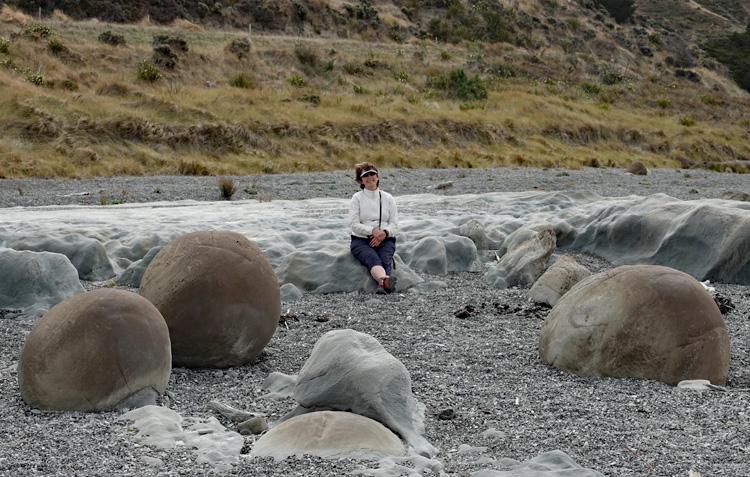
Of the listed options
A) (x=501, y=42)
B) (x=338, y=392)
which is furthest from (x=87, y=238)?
(x=501, y=42)

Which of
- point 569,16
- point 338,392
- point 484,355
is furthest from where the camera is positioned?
point 569,16

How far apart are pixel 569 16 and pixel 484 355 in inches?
2689

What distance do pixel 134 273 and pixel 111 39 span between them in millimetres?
27455

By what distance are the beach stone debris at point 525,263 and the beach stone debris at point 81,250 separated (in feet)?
15.8

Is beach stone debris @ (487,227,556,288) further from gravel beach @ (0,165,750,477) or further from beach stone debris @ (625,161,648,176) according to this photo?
beach stone debris @ (625,161,648,176)

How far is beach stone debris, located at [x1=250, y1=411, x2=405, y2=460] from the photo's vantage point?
5688 millimetres

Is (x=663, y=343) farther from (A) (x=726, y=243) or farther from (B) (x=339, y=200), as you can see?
(B) (x=339, y=200)

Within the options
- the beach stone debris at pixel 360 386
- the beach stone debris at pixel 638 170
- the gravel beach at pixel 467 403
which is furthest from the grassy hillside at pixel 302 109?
the beach stone debris at pixel 360 386

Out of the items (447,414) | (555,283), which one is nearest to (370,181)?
(555,283)

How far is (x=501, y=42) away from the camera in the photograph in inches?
2382

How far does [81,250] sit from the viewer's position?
12.4 m

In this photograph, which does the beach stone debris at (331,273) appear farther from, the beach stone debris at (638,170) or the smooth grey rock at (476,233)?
the beach stone debris at (638,170)

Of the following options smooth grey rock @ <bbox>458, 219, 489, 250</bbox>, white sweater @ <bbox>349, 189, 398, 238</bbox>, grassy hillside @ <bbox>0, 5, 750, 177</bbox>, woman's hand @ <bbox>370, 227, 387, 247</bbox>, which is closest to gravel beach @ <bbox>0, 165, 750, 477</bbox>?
woman's hand @ <bbox>370, 227, 387, 247</bbox>

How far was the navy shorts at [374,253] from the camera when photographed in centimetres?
1156
